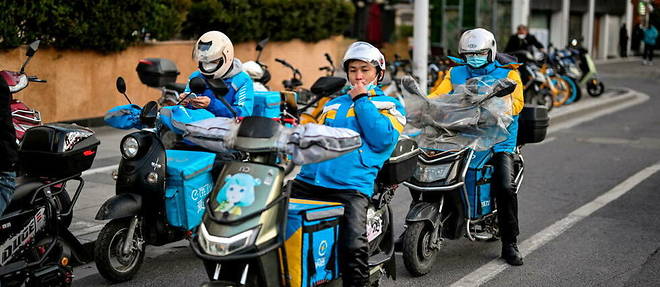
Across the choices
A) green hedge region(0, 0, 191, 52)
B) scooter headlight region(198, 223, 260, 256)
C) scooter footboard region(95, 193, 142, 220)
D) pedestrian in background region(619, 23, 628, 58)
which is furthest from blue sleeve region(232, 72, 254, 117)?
pedestrian in background region(619, 23, 628, 58)

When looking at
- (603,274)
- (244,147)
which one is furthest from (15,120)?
(603,274)

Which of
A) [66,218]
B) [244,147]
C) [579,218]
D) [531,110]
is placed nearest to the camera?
[244,147]

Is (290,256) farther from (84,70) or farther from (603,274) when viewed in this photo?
(84,70)

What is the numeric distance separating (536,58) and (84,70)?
350 inches

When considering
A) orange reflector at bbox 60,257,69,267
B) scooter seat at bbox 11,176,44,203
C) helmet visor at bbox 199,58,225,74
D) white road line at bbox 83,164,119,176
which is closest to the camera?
scooter seat at bbox 11,176,44,203

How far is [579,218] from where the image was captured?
319 inches

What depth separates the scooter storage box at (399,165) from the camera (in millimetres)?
5203

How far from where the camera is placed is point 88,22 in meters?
13.0

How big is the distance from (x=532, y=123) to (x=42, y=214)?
3.90m

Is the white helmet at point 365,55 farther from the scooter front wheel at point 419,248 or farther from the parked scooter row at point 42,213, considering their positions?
the parked scooter row at point 42,213

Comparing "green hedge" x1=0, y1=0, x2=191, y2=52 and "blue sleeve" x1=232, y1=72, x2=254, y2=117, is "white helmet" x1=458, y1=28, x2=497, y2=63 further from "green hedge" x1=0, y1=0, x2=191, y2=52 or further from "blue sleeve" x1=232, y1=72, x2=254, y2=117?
"green hedge" x1=0, y1=0, x2=191, y2=52

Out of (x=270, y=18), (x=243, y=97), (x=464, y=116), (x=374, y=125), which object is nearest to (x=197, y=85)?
(x=374, y=125)

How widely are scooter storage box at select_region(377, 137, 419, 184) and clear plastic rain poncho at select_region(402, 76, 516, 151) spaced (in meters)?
0.91

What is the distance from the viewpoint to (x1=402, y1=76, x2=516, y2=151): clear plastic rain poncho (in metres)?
6.20
